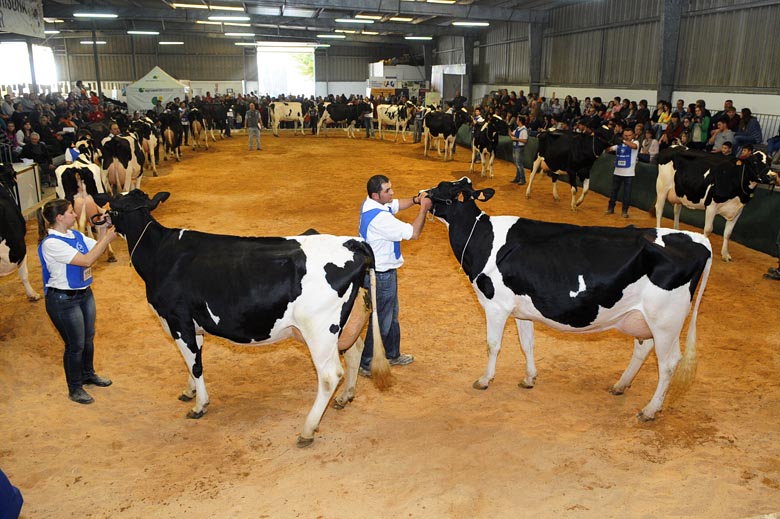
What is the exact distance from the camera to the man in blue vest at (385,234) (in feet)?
15.9

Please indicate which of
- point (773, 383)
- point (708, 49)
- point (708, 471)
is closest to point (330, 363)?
point (708, 471)

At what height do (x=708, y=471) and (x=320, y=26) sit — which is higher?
(x=320, y=26)

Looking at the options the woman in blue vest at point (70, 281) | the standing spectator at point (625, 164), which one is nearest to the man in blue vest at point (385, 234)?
the woman in blue vest at point (70, 281)

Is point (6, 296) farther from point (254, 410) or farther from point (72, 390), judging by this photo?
point (254, 410)

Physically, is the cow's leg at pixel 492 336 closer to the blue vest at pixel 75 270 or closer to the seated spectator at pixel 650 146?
the blue vest at pixel 75 270

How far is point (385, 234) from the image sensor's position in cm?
486

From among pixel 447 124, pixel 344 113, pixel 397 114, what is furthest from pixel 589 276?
pixel 344 113

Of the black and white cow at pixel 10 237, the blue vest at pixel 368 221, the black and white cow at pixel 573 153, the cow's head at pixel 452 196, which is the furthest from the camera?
the black and white cow at pixel 573 153

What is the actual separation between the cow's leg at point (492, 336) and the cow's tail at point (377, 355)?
0.95 m

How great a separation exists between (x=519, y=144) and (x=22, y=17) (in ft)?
46.2

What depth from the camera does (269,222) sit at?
1154 cm

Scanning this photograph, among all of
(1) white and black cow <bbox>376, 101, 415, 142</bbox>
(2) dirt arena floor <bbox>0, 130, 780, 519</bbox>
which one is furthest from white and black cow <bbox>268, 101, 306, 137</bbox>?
(2) dirt arena floor <bbox>0, 130, 780, 519</bbox>

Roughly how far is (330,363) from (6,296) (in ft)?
18.3

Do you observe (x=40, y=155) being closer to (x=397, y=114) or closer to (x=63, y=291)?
(x=63, y=291)
